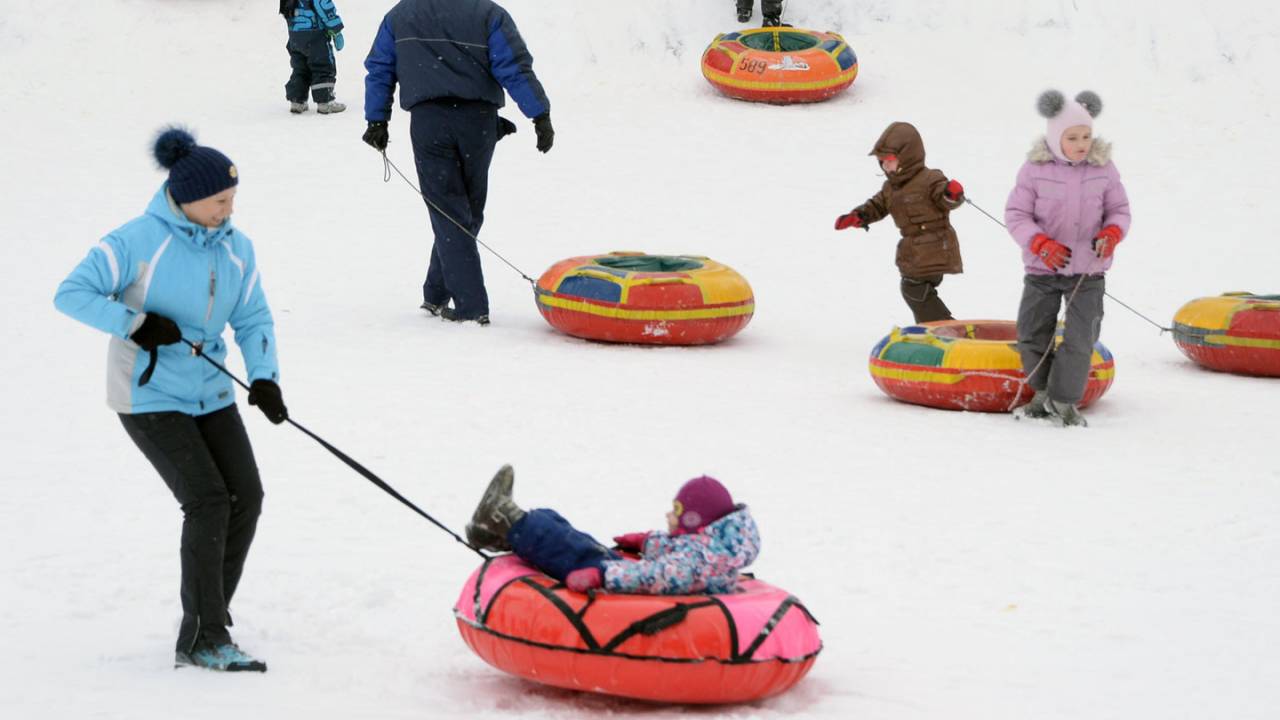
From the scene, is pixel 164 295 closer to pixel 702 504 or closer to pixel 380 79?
pixel 702 504

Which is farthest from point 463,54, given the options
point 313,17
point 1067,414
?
point 313,17

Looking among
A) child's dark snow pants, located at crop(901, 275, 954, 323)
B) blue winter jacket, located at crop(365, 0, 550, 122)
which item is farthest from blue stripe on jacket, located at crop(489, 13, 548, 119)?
child's dark snow pants, located at crop(901, 275, 954, 323)

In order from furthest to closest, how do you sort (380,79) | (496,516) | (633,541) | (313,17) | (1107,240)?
(313,17)
(380,79)
(1107,240)
(633,541)
(496,516)

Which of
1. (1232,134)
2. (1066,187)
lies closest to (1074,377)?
(1066,187)

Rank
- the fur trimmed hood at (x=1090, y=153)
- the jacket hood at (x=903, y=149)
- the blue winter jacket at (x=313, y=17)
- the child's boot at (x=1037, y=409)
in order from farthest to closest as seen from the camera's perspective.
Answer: the blue winter jacket at (x=313, y=17) < the jacket hood at (x=903, y=149) < the child's boot at (x=1037, y=409) < the fur trimmed hood at (x=1090, y=153)

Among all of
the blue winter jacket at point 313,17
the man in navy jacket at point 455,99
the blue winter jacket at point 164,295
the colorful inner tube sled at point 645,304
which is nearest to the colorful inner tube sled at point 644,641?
the blue winter jacket at point 164,295

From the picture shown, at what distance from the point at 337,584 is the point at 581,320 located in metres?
4.10

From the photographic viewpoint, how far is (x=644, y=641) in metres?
3.93

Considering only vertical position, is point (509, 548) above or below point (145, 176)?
above

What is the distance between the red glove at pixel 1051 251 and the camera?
23.5 ft

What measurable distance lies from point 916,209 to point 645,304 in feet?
4.95

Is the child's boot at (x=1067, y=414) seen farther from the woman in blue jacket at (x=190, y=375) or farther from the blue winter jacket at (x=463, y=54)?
the woman in blue jacket at (x=190, y=375)

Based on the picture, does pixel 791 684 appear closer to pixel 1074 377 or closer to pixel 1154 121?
pixel 1074 377

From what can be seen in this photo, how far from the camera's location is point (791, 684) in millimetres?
4137
